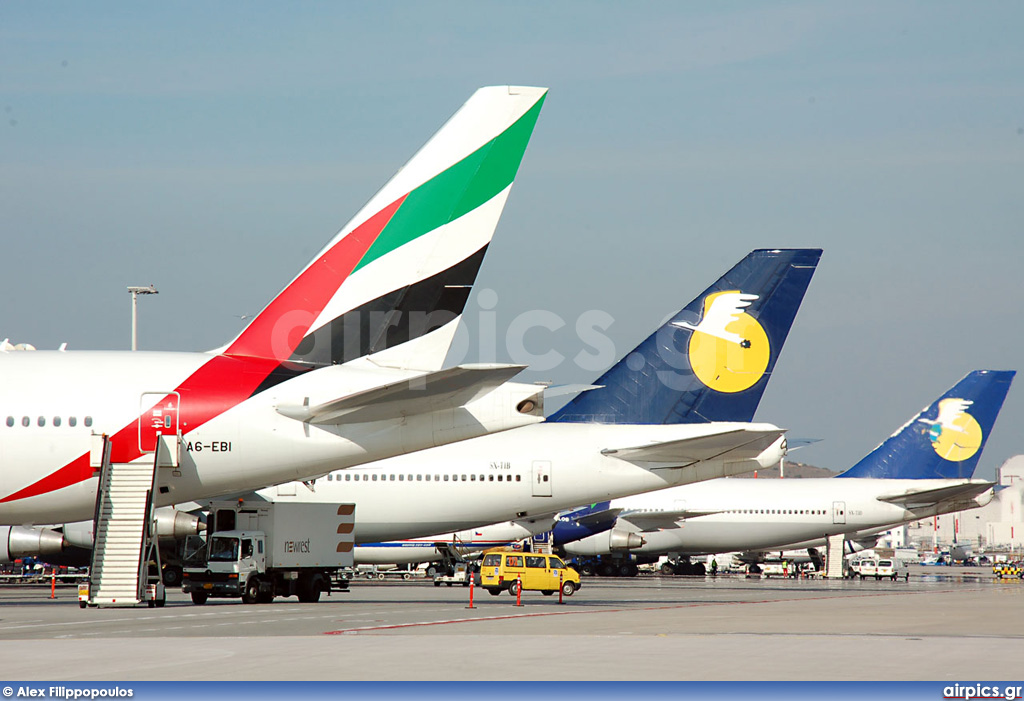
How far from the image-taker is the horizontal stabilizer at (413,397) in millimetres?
19475

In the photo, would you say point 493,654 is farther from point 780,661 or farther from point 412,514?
point 412,514

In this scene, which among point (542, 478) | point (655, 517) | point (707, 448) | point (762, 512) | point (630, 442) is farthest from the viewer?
point (762, 512)

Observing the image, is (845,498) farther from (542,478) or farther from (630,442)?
(630,442)

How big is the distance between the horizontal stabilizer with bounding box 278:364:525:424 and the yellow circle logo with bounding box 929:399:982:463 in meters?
41.4

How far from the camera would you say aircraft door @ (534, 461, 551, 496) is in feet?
104

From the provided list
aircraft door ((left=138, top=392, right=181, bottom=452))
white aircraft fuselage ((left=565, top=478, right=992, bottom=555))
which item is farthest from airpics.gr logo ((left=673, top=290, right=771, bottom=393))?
white aircraft fuselage ((left=565, top=478, right=992, bottom=555))

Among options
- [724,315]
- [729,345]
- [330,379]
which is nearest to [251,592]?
[330,379]

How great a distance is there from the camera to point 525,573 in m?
35.2

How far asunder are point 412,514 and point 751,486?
29571 mm

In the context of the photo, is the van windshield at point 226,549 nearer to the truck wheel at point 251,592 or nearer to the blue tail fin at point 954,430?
the truck wheel at point 251,592

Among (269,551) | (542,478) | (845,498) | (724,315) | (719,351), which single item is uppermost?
(724,315)

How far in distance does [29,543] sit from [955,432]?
137ft

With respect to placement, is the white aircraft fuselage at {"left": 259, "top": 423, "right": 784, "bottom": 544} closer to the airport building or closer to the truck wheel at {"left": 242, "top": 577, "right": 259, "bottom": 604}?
the truck wheel at {"left": 242, "top": 577, "right": 259, "bottom": 604}

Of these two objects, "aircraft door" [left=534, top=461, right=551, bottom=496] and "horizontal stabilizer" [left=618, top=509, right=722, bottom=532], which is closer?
"aircraft door" [left=534, top=461, right=551, bottom=496]
